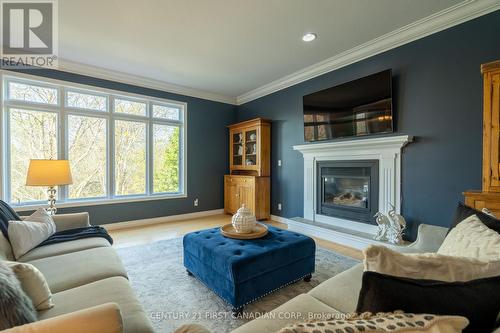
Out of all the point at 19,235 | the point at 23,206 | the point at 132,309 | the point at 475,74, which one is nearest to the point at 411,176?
the point at 475,74

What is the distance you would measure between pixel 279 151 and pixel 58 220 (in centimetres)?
362

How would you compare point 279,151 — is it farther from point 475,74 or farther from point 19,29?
point 19,29

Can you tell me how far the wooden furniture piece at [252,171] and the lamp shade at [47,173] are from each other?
Result: 118 inches

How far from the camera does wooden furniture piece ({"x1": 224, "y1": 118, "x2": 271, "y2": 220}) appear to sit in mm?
4688

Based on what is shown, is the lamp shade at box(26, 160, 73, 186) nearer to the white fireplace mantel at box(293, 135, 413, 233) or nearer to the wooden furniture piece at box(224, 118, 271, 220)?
the wooden furniture piece at box(224, 118, 271, 220)

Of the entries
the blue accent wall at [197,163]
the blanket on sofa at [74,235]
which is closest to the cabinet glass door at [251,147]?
the blue accent wall at [197,163]

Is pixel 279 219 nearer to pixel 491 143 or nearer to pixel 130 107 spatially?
pixel 491 143

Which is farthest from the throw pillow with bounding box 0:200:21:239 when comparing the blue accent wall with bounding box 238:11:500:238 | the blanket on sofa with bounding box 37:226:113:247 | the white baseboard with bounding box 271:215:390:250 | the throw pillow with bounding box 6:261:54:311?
the blue accent wall with bounding box 238:11:500:238

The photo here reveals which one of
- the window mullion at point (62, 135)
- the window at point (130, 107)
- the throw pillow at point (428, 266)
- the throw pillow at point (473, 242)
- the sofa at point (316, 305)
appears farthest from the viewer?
the window at point (130, 107)

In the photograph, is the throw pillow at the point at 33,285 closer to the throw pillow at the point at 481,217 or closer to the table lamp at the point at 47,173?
the table lamp at the point at 47,173

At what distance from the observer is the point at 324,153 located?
3793 mm

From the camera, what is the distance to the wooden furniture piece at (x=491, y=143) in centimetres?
191

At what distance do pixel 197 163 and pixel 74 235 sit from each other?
3165 millimetres

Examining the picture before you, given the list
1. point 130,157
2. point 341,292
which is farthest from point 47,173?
point 341,292
